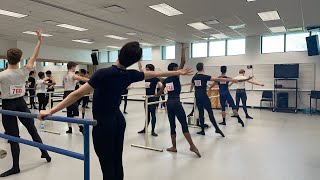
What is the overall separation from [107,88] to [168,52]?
11.9m

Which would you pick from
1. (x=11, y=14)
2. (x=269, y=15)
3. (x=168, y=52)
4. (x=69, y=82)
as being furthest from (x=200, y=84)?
(x=168, y=52)

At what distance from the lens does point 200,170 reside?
321 centimetres

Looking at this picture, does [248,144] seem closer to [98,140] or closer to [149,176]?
[149,176]

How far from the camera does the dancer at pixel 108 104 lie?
5.16ft

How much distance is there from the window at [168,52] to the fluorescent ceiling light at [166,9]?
6085 mm

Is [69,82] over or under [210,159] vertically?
over

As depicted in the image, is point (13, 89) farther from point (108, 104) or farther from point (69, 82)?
point (69, 82)

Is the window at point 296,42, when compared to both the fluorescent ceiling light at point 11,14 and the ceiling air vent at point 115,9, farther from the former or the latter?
the fluorescent ceiling light at point 11,14

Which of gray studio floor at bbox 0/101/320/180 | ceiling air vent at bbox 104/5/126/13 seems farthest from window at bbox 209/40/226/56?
gray studio floor at bbox 0/101/320/180

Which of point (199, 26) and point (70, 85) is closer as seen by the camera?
point (70, 85)

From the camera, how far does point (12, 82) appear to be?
9.44 ft

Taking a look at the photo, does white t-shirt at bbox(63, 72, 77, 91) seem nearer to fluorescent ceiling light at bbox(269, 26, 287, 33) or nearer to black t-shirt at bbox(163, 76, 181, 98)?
black t-shirt at bbox(163, 76, 181, 98)

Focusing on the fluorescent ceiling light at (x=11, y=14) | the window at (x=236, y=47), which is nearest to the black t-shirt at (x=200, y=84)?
the fluorescent ceiling light at (x=11, y=14)

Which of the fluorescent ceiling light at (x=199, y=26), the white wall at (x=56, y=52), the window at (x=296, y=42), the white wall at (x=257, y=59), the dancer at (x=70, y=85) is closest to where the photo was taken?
the dancer at (x=70, y=85)
